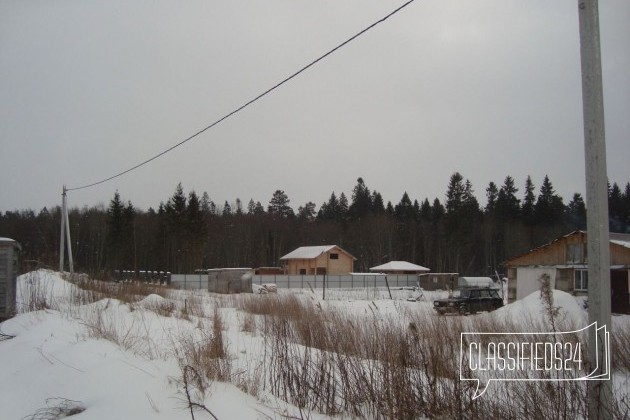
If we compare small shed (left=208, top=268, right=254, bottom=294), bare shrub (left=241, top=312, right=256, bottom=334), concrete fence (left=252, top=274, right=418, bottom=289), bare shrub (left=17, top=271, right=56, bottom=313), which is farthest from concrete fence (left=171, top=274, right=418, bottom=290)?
bare shrub (left=241, top=312, right=256, bottom=334)

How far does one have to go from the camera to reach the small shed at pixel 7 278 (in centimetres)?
1200

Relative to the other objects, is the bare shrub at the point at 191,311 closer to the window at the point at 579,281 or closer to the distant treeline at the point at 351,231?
the window at the point at 579,281

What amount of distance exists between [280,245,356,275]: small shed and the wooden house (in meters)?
32.6

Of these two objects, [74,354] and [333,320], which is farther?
[333,320]

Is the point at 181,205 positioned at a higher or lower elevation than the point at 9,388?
higher

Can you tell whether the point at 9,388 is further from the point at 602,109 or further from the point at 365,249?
the point at 365,249

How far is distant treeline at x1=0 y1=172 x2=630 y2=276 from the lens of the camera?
6347 cm

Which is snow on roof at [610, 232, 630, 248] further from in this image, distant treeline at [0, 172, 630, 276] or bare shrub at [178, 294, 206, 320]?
distant treeline at [0, 172, 630, 276]

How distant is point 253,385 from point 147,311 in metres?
8.18

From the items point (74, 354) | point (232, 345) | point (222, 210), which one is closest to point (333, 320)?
point (232, 345)

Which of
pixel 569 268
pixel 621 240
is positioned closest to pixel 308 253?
pixel 569 268

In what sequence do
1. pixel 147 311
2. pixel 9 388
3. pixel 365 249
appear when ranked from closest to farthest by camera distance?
pixel 9 388 → pixel 147 311 → pixel 365 249

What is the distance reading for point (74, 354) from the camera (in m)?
6.52

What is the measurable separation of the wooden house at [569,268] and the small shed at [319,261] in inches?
1284
